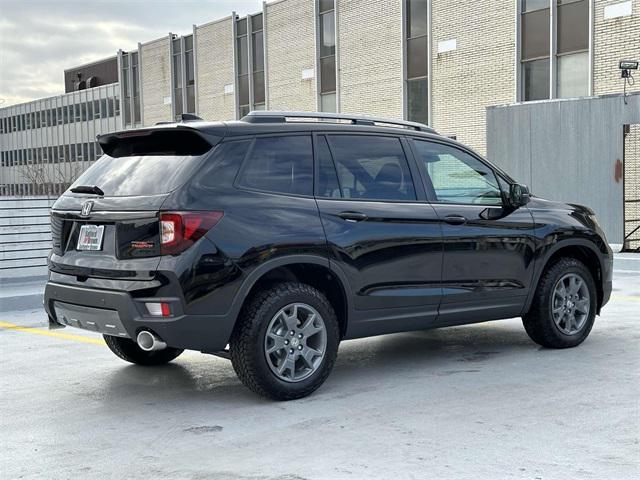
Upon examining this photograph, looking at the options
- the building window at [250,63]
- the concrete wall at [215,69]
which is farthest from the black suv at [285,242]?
the concrete wall at [215,69]

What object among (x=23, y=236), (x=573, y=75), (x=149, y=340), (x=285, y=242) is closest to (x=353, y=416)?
(x=285, y=242)

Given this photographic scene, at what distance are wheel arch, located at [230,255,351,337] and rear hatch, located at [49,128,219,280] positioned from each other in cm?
61

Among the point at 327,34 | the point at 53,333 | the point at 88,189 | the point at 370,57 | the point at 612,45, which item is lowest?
the point at 53,333

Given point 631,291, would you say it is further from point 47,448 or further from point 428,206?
point 47,448

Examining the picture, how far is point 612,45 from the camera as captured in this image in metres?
22.6

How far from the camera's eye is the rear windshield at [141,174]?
17.9 ft

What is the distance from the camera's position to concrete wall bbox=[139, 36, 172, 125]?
4341cm

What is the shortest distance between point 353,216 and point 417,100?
23841 mm

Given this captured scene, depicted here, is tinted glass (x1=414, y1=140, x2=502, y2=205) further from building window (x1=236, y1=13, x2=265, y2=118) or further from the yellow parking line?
building window (x1=236, y1=13, x2=265, y2=118)

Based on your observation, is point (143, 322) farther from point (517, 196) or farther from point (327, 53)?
point (327, 53)

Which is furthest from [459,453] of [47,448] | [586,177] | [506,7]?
[506,7]

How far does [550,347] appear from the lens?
730 cm

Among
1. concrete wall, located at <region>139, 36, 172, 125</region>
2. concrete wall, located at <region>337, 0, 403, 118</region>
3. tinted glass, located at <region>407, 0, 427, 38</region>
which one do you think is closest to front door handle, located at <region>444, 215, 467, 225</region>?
tinted glass, located at <region>407, 0, 427, 38</region>

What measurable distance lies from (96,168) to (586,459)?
387 centimetres
